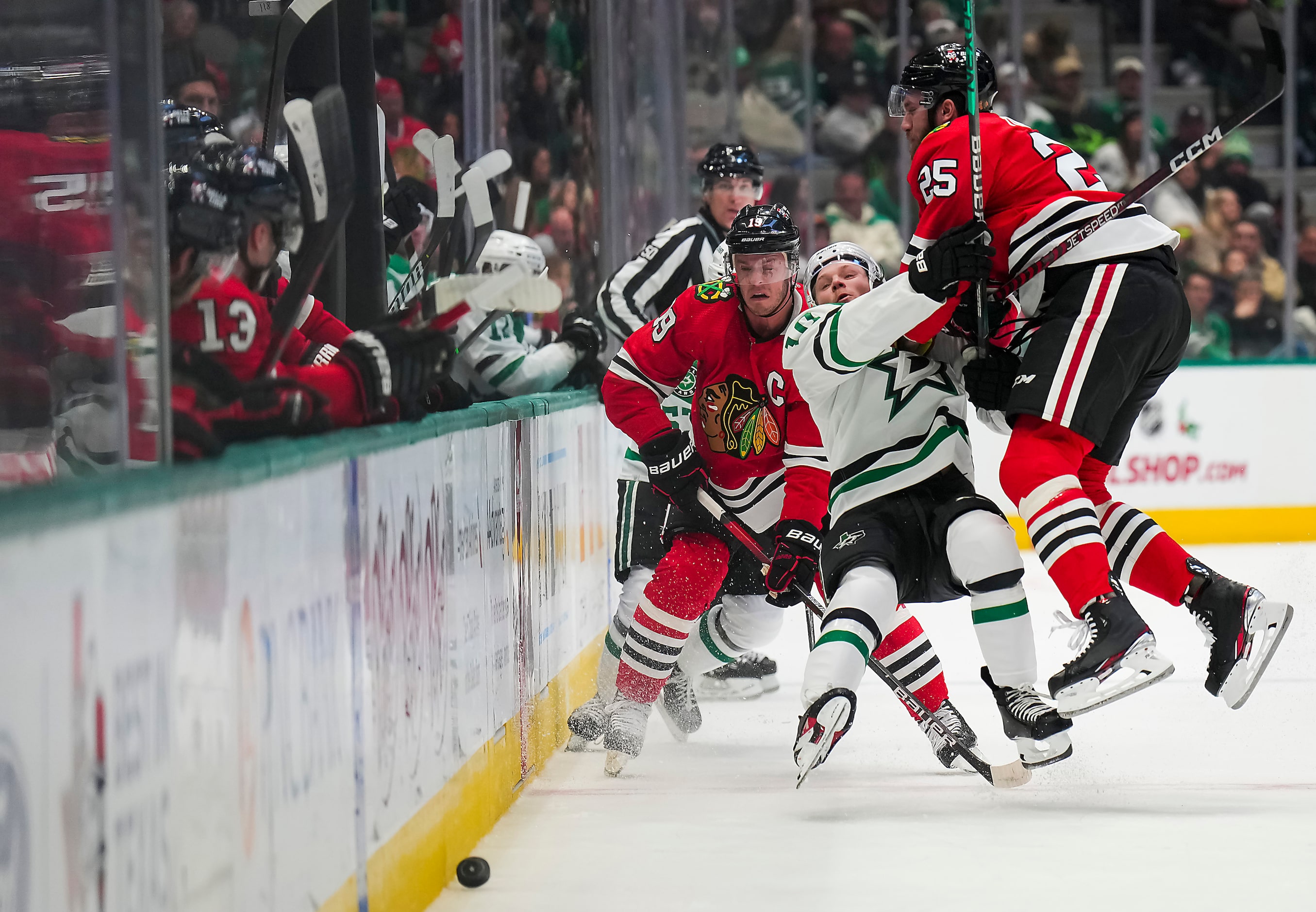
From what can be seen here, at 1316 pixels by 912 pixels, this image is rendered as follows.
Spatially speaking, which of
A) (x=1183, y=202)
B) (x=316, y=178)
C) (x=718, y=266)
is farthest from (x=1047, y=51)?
(x=316, y=178)

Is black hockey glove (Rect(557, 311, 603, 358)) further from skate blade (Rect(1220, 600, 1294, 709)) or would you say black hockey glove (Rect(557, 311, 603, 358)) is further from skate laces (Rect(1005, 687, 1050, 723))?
skate blade (Rect(1220, 600, 1294, 709))

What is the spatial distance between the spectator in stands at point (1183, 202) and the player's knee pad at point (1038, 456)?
6199mm

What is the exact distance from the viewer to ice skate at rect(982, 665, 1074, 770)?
2.72 meters

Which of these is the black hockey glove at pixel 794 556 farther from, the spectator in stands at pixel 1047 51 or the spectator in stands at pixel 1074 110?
the spectator in stands at pixel 1047 51

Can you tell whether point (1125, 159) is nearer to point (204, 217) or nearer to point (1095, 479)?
point (1095, 479)

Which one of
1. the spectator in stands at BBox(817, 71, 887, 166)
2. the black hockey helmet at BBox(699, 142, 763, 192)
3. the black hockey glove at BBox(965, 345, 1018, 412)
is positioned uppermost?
the spectator in stands at BBox(817, 71, 887, 166)

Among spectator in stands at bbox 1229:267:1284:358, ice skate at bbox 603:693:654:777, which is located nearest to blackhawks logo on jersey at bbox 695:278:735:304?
ice skate at bbox 603:693:654:777

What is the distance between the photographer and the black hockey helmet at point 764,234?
3293mm

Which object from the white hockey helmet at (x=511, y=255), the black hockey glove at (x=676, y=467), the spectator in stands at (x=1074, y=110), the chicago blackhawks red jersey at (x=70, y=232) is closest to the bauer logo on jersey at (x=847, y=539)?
the black hockey glove at (x=676, y=467)

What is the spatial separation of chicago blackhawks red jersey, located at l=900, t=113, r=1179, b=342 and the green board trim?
3.06ft

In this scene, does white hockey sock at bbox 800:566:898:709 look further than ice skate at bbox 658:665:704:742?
No

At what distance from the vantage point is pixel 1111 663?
8.45 ft

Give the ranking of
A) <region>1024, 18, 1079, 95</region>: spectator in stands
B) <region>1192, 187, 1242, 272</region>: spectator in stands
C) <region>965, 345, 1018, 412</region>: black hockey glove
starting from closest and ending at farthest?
<region>965, 345, 1018, 412</region>: black hockey glove → <region>1192, 187, 1242, 272</region>: spectator in stands → <region>1024, 18, 1079, 95</region>: spectator in stands

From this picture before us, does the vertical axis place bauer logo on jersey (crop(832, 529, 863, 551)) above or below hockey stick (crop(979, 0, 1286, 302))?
below
